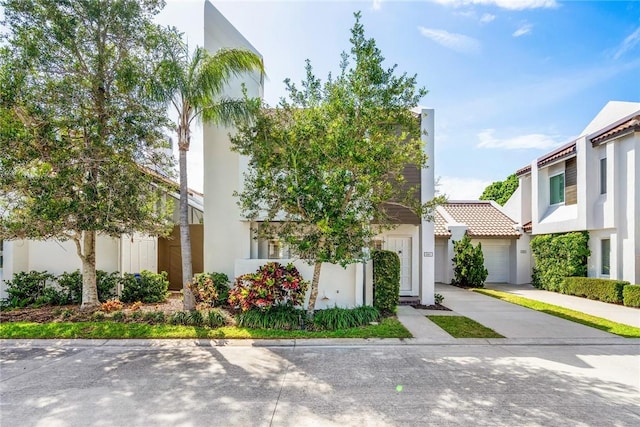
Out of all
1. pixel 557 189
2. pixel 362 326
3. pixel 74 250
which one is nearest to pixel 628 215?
pixel 557 189

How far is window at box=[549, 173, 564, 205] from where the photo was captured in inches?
677

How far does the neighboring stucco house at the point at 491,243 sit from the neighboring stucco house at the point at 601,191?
1.58 metres

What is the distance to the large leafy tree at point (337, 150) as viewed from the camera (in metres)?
7.89

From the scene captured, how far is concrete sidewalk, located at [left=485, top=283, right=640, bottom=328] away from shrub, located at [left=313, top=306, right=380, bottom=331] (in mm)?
7727

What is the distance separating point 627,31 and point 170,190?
16.5 meters

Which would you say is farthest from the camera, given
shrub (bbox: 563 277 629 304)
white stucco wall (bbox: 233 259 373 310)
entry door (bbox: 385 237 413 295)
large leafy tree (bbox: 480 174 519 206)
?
large leafy tree (bbox: 480 174 519 206)

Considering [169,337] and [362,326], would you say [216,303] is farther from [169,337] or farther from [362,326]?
[362,326]

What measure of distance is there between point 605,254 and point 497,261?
609 cm

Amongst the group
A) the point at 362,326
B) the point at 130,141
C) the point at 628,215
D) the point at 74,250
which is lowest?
the point at 362,326

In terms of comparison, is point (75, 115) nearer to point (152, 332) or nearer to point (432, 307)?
point (152, 332)

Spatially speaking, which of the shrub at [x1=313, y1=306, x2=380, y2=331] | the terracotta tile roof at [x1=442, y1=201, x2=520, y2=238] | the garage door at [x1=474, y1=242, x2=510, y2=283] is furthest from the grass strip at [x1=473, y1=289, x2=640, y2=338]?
the shrub at [x1=313, y1=306, x2=380, y2=331]

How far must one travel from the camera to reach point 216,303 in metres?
11.1

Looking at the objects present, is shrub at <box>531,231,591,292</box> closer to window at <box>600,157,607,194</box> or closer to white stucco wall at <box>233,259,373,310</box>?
window at <box>600,157,607,194</box>

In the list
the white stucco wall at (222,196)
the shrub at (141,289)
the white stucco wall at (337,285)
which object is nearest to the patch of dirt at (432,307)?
the white stucco wall at (337,285)
